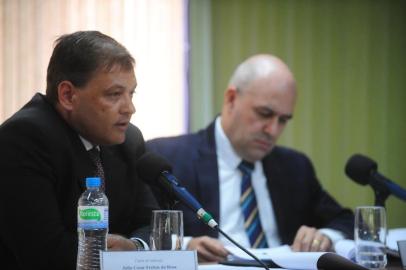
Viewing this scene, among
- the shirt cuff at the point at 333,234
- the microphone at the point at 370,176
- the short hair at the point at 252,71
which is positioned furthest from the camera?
the short hair at the point at 252,71

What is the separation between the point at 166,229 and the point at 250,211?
3.97ft

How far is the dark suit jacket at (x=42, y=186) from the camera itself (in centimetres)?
167

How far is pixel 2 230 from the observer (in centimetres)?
172

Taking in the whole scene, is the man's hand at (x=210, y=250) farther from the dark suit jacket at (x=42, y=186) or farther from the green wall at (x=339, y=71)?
the green wall at (x=339, y=71)

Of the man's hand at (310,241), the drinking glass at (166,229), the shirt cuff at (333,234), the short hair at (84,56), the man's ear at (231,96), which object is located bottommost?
the shirt cuff at (333,234)

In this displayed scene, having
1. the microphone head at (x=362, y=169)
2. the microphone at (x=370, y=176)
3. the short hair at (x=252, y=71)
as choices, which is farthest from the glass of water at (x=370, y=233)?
the short hair at (x=252, y=71)

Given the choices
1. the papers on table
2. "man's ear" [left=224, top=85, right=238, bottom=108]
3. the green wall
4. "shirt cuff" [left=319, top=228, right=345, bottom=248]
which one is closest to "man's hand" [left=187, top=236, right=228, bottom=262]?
the papers on table

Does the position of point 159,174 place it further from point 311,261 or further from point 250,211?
point 250,211

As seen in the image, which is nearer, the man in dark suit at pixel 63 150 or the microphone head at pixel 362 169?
the man in dark suit at pixel 63 150

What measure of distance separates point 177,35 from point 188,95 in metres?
0.36

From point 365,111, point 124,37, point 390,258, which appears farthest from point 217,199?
point 365,111

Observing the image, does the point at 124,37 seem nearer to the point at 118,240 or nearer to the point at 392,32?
the point at 392,32

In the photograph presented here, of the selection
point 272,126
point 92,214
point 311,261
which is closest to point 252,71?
point 272,126

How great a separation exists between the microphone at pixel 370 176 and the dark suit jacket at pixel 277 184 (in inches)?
21.8
